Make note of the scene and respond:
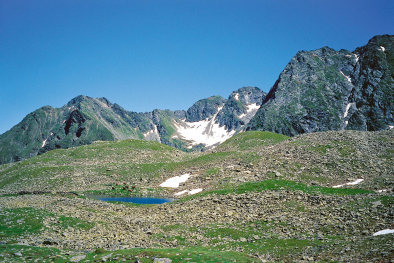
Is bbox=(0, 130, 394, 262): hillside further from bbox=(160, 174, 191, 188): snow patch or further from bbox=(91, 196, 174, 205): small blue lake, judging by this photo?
bbox=(91, 196, 174, 205): small blue lake

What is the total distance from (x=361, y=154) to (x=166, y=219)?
161 feet

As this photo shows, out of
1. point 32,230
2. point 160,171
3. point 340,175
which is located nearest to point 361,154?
point 340,175

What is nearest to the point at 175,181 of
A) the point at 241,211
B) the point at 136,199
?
the point at 136,199

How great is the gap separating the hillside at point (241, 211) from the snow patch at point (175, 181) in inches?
91.5

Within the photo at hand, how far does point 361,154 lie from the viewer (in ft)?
195

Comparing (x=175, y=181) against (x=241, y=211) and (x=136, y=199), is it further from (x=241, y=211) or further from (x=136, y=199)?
(x=241, y=211)

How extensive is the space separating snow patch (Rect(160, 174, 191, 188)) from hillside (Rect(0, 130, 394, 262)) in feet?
7.62

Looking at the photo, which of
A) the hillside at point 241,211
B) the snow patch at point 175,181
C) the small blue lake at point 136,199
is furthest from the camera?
the snow patch at point 175,181

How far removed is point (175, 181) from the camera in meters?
74.3

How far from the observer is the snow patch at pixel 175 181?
72.5 metres

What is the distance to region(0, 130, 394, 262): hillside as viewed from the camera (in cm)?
2356

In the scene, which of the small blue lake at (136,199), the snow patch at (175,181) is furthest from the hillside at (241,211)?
the small blue lake at (136,199)

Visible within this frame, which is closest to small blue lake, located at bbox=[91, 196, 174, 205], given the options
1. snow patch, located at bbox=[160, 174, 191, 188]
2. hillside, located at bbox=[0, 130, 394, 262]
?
hillside, located at bbox=[0, 130, 394, 262]

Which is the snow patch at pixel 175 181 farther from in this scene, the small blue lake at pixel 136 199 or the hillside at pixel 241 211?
the small blue lake at pixel 136 199
